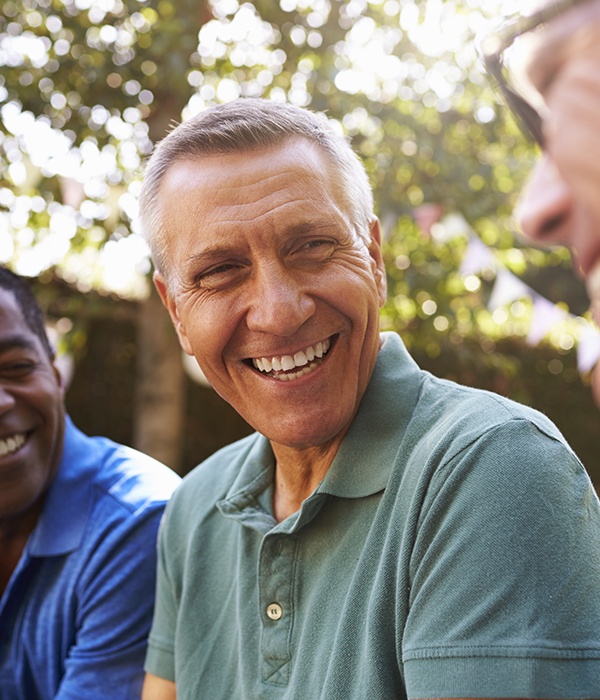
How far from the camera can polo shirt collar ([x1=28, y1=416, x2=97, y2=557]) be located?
225 centimetres

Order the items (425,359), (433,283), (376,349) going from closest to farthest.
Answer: (376,349), (433,283), (425,359)

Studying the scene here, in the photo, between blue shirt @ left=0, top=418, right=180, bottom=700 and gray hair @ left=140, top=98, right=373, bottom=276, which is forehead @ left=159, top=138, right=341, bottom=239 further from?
blue shirt @ left=0, top=418, right=180, bottom=700

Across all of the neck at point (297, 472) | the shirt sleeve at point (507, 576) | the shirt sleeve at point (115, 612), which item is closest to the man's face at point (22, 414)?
the shirt sleeve at point (115, 612)

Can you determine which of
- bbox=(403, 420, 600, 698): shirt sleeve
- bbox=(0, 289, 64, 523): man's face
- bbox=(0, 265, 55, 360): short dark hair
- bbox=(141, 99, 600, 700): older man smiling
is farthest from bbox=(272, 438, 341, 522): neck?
bbox=(0, 265, 55, 360): short dark hair

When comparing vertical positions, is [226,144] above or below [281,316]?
above

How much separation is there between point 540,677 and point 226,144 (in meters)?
1.06

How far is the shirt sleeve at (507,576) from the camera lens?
3.76 feet

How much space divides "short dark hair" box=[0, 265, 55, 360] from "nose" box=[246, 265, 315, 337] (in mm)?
1036

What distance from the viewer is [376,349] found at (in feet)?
5.70

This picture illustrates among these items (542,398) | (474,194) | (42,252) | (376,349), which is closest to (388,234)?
(474,194)

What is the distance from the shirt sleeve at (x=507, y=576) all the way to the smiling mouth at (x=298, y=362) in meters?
0.38

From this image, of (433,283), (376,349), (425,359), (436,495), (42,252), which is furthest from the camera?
(425,359)

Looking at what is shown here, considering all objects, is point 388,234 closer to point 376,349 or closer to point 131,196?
point 131,196

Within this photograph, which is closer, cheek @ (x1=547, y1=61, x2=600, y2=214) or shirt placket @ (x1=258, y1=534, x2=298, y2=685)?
cheek @ (x1=547, y1=61, x2=600, y2=214)
